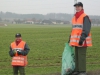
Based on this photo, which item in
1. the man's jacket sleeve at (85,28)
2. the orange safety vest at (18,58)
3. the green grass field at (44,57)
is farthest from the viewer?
the green grass field at (44,57)

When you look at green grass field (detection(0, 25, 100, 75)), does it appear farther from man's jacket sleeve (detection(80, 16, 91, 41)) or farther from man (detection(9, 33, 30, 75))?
man's jacket sleeve (detection(80, 16, 91, 41))

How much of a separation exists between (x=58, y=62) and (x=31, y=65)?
1613 mm

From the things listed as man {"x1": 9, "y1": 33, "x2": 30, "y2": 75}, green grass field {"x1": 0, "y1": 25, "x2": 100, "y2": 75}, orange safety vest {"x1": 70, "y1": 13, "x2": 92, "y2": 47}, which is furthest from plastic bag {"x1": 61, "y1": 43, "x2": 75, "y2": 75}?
green grass field {"x1": 0, "y1": 25, "x2": 100, "y2": 75}

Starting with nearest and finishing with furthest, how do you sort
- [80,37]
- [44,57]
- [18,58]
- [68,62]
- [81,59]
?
1. [80,37]
2. [81,59]
3. [68,62]
4. [18,58]
5. [44,57]

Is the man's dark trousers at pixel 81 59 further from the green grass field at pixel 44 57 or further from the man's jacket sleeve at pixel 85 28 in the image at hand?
the green grass field at pixel 44 57

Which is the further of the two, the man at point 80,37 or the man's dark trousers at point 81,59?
the man's dark trousers at point 81,59

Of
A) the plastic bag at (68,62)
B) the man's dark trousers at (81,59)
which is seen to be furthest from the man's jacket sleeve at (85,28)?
the plastic bag at (68,62)

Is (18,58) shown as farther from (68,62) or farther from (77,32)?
(77,32)

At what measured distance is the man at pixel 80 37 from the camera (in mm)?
6426

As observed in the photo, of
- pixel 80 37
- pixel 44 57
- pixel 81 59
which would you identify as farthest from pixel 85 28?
pixel 44 57

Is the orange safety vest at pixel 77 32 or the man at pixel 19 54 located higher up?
the orange safety vest at pixel 77 32

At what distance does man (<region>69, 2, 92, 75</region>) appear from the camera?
6426mm

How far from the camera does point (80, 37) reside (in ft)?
21.0

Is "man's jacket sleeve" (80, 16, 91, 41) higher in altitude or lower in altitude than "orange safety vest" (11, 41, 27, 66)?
higher
